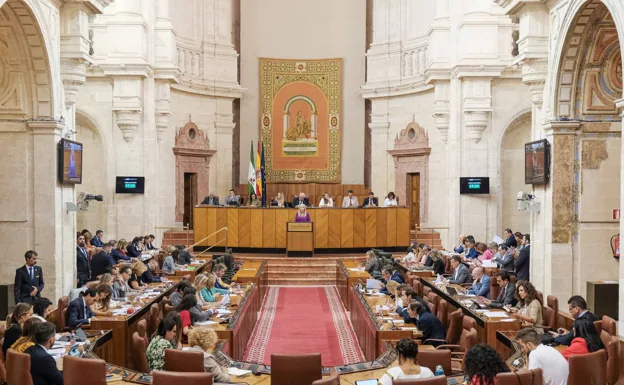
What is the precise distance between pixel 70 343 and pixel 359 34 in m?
19.1

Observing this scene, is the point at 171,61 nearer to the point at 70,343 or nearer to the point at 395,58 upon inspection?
the point at 395,58

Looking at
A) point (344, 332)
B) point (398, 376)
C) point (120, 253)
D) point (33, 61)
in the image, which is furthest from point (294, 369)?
point (120, 253)

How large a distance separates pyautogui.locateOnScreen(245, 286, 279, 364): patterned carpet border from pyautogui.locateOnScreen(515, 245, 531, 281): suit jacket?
15.1 feet

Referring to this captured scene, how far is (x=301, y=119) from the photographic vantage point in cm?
2450

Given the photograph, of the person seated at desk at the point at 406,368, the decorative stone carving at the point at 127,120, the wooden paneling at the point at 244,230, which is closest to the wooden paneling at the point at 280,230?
the wooden paneling at the point at 244,230

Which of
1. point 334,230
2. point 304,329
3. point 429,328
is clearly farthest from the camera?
point 334,230

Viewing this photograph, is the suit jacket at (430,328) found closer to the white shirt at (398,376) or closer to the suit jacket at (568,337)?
the suit jacket at (568,337)

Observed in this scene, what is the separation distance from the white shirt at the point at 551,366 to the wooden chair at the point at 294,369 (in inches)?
70.8

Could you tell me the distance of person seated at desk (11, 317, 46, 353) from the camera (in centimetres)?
598

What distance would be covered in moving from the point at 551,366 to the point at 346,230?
13.6 metres

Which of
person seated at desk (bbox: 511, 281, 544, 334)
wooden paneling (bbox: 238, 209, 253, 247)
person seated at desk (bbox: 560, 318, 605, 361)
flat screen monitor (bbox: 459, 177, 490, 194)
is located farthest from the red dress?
wooden paneling (bbox: 238, 209, 253, 247)

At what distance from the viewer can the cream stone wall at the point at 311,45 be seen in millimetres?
24281

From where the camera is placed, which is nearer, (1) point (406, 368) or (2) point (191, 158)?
(1) point (406, 368)

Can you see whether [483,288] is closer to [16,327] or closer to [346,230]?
[16,327]
